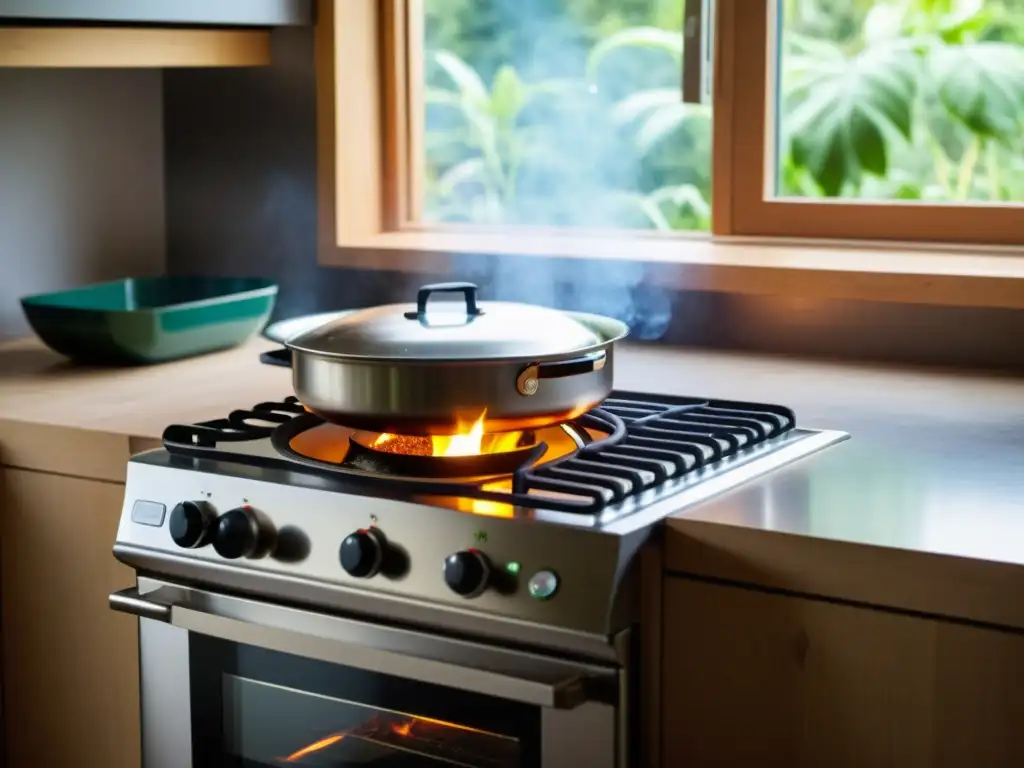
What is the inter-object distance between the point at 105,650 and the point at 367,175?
3.40 feet

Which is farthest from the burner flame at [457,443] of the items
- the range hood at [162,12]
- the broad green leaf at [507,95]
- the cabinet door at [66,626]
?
the broad green leaf at [507,95]

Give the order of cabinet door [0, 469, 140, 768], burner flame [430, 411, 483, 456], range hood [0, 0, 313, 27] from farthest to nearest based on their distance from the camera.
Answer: range hood [0, 0, 313, 27] → cabinet door [0, 469, 140, 768] → burner flame [430, 411, 483, 456]

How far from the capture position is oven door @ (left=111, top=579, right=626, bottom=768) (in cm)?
133

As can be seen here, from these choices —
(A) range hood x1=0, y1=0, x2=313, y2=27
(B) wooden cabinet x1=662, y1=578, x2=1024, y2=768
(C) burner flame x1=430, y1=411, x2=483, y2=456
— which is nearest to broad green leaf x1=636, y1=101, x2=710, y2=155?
(A) range hood x1=0, y1=0, x2=313, y2=27

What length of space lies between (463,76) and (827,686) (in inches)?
60.8

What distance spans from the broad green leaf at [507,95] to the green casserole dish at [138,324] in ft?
1.58

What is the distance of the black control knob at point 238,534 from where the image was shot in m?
1.45

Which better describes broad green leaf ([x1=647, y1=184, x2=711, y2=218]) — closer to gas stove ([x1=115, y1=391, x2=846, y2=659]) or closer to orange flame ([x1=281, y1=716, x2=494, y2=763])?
gas stove ([x1=115, y1=391, x2=846, y2=659])

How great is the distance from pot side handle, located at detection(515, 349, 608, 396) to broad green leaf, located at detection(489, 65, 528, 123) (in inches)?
44.2

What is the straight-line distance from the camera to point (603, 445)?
59.1 inches

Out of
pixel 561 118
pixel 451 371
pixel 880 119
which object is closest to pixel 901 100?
pixel 880 119

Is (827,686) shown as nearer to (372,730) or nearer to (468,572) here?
(468,572)

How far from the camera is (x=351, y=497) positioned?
4.59ft

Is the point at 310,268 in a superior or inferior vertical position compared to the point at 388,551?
A: superior
